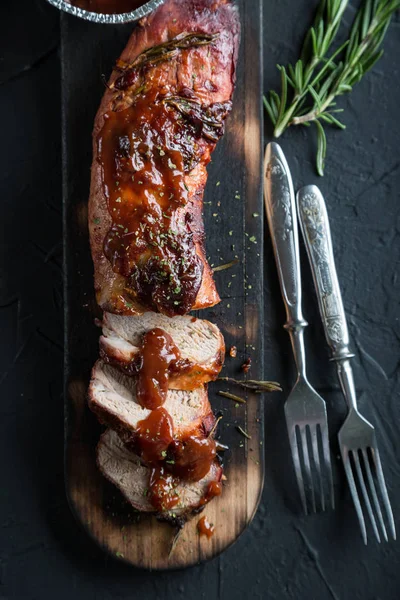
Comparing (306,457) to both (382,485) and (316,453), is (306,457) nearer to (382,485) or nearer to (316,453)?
(316,453)

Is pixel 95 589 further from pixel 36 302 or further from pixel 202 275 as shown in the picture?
pixel 202 275

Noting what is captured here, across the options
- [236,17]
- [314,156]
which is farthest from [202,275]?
[236,17]

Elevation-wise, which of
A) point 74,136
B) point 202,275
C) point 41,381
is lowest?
point 41,381

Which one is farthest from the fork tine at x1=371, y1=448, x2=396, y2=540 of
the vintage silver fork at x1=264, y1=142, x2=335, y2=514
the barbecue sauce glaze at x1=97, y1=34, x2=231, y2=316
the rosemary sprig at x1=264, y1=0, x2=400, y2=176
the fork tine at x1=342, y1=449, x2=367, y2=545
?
the rosemary sprig at x1=264, y1=0, x2=400, y2=176

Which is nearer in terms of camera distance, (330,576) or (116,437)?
(116,437)

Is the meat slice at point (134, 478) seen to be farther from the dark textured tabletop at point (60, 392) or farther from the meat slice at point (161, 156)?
the meat slice at point (161, 156)

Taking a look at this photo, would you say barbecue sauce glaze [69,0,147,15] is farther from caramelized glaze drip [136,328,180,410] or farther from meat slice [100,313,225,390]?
caramelized glaze drip [136,328,180,410]
